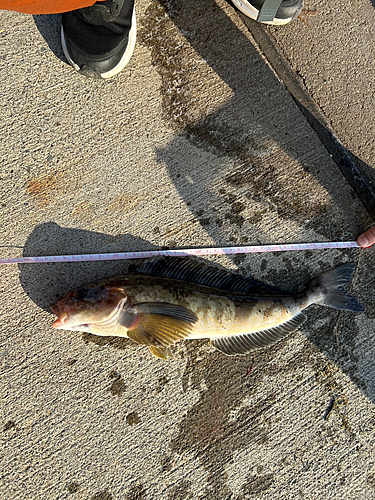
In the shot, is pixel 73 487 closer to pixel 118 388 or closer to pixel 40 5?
pixel 118 388

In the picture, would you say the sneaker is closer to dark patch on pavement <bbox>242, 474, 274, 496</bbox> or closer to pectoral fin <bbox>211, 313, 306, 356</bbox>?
pectoral fin <bbox>211, 313, 306, 356</bbox>

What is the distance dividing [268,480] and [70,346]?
2.04 m

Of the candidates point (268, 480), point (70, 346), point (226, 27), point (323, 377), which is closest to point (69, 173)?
point (70, 346)

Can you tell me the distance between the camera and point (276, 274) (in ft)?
11.3

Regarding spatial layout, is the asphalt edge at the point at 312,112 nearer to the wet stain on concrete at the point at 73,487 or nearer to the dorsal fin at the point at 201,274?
the dorsal fin at the point at 201,274

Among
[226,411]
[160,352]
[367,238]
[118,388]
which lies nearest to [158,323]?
[160,352]

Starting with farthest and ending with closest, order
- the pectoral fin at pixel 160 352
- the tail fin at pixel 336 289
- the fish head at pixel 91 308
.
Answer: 1. the tail fin at pixel 336 289
2. the pectoral fin at pixel 160 352
3. the fish head at pixel 91 308

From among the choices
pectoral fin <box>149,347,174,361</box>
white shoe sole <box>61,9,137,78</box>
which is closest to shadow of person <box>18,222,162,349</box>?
pectoral fin <box>149,347,174,361</box>

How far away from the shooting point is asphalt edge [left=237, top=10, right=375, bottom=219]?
3592 millimetres

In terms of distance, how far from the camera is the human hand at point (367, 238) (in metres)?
3.35

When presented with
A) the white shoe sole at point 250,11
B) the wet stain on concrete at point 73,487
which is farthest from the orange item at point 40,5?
the wet stain on concrete at point 73,487

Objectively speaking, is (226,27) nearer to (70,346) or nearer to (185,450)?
(70,346)

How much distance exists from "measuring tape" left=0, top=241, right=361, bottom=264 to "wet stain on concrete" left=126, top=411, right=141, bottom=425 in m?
1.32

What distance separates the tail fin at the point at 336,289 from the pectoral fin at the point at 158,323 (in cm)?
123
